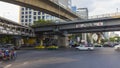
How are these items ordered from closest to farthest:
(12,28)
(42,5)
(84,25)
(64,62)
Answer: (64,62)
(42,5)
(84,25)
(12,28)

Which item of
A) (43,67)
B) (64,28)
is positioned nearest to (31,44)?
(64,28)

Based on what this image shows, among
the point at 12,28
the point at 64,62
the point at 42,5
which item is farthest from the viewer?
the point at 12,28

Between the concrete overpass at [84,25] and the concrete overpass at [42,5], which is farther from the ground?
the concrete overpass at [42,5]

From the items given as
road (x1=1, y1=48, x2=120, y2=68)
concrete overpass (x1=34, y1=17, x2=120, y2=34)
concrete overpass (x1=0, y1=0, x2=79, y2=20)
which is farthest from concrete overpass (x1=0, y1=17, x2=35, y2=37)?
road (x1=1, y1=48, x2=120, y2=68)

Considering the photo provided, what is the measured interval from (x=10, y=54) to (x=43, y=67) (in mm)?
11451

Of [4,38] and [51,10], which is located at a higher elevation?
[51,10]

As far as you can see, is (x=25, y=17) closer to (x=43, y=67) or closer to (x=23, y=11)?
(x=23, y=11)

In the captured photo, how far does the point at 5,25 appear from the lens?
68.7 metres

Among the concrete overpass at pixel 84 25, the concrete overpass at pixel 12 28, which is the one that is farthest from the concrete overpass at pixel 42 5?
the concrete overpass at pixel 12 28

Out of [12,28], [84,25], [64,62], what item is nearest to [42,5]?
[84,25]

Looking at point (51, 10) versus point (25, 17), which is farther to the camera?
point (25, 17)

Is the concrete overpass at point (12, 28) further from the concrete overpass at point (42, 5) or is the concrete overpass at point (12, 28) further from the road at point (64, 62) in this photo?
the road at point (64, 62)

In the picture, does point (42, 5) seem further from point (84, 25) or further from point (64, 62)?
point (64, 62)

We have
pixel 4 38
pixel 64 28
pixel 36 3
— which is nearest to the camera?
pixel 36 3
